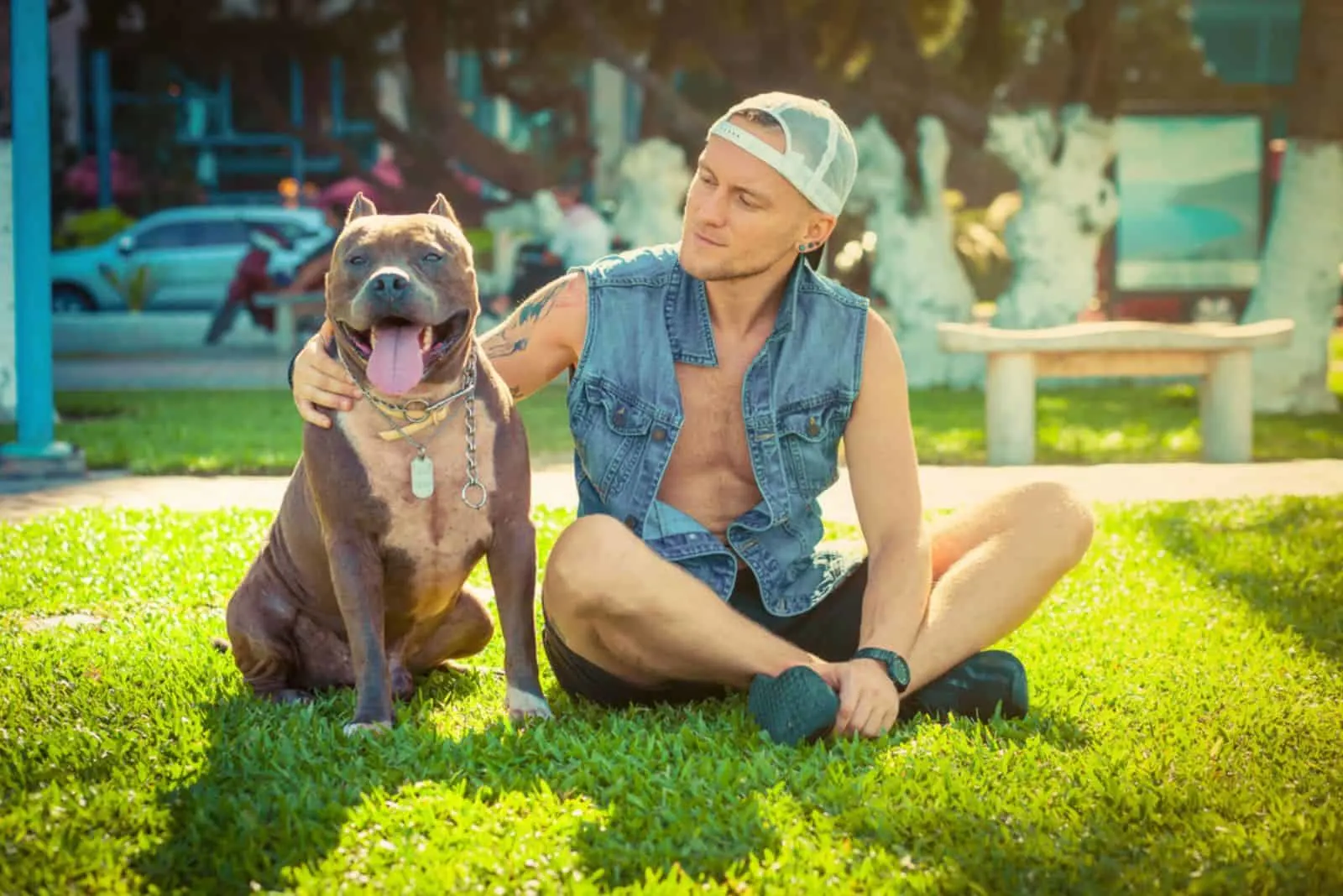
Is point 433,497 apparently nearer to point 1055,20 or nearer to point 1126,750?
point 1126,750

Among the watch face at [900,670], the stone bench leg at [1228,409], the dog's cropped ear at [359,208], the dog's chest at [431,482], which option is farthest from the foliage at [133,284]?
the watch face at [900,670]

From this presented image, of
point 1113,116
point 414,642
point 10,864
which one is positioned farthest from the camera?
point 1113,116

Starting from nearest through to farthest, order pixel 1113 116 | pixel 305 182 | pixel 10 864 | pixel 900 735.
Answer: pixel 10 864 < pixel 900 735 < pixel 1113 116 < pixel 305 182

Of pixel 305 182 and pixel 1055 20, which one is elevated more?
pixel 1055 20

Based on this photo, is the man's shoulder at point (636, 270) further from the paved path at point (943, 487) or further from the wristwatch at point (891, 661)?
the paved path at point (943, 487)

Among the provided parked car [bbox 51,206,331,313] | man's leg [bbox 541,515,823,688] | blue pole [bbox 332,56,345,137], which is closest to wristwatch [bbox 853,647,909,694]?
man's leg [bbox 541,515,823,688]

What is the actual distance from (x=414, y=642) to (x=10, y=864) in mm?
1456

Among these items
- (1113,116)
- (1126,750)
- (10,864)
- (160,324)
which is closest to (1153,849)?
(1126,750)

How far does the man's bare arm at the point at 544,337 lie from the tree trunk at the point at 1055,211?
985 cm

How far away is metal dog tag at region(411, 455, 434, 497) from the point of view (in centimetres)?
392

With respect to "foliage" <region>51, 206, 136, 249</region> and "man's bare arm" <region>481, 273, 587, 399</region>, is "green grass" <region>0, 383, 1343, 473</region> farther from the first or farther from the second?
"foliage" <region>51, 206, 136, 249</region>

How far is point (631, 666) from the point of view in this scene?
4.14 meters

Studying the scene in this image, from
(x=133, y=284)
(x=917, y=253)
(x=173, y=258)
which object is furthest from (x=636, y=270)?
(x=173, y=258)

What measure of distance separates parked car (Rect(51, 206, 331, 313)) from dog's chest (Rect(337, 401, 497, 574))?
54.3 feet
